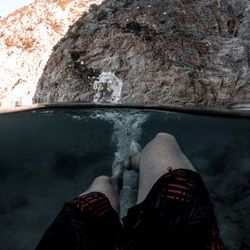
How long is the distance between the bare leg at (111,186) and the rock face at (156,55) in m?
2.28

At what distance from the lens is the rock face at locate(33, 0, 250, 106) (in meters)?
3.25

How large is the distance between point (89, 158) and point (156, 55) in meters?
2.41

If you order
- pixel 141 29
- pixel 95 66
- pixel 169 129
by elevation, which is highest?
pixel 141 29

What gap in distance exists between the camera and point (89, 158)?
111 centimetres

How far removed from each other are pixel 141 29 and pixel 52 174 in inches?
109

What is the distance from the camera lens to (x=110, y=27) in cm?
360

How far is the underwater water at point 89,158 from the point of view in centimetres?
Answer: 85

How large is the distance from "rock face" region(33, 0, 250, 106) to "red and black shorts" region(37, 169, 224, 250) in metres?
2.57

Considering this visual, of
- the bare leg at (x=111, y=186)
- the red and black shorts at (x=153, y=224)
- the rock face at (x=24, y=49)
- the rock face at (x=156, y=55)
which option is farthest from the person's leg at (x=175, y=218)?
the rock face at (x=24, y=49)

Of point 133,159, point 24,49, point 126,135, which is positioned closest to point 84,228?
point 133,159

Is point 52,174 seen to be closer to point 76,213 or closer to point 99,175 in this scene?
point 99,175

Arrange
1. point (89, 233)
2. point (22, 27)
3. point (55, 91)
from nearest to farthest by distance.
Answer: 1. point (89, 233)
2. point (55, 91)
3. point (22, 27)

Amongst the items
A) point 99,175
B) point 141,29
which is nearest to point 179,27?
point 141,29

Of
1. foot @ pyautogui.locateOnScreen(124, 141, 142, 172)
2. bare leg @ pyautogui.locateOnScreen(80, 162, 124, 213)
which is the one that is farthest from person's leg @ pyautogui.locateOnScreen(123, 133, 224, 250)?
foot @ pyautogui.locateOnScreen(124, 141, 142, 172)
